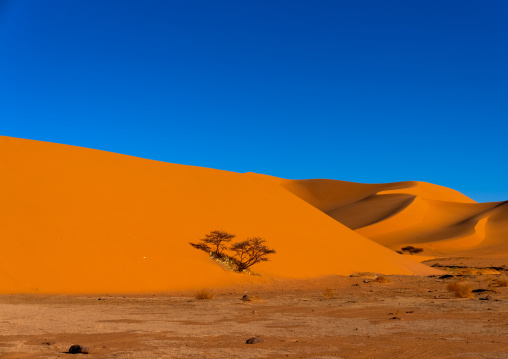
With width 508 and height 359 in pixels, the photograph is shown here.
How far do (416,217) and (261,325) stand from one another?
62266mm

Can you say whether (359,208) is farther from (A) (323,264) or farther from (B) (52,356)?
(B) (52,356)

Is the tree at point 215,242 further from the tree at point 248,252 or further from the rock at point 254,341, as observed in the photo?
the rock at point 254,341

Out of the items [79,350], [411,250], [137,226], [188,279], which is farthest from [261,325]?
[411,250]

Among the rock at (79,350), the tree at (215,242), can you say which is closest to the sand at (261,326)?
the rock at (79,350)

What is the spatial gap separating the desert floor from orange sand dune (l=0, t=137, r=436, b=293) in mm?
2260

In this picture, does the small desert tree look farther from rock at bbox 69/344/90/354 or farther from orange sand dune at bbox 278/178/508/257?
rock at bbox 69/344/90/354

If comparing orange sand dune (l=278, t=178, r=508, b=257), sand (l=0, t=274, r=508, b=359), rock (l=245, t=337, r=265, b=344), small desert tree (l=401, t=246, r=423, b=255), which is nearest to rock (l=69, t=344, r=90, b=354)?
sand (l=0, t=274, r=508, b=359)

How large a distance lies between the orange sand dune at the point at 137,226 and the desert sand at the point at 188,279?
0.24 feet

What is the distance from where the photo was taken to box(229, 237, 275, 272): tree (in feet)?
75.5

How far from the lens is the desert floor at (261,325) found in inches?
305

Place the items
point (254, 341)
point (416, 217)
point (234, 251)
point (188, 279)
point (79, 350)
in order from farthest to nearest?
point (416, 217)
point (234, 251)
point (188, 279)
point (254, 341)
point (79, 350)

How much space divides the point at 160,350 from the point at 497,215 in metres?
66.6

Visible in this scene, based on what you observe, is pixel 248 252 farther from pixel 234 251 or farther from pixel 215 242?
pixel 215 242

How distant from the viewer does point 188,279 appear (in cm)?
2047
